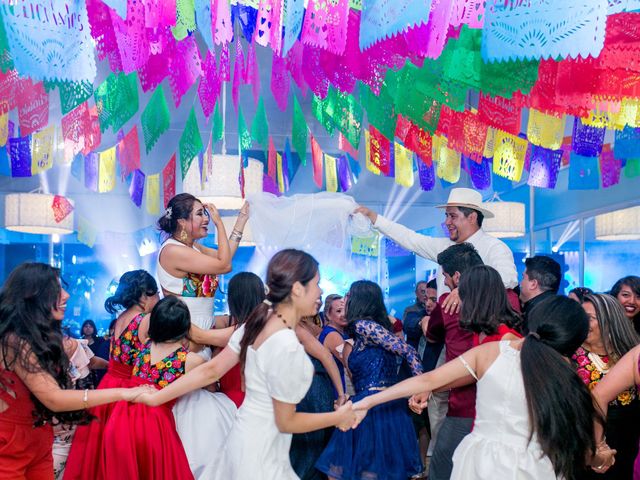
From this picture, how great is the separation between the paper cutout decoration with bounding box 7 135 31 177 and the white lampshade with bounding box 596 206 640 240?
19.9 feet

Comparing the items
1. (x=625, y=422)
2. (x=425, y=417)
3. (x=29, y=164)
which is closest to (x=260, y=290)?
(x=625, y=422)

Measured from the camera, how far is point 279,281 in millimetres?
2523

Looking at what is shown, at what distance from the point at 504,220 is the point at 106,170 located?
4.57m

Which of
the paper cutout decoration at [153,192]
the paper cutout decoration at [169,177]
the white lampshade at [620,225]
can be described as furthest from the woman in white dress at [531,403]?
the paper cutout decoration at [153,192]

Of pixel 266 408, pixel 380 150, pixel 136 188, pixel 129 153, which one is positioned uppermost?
pixel 380 150

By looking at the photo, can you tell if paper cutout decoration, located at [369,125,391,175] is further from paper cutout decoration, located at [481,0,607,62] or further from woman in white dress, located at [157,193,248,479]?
paper cutout decoration, located at [481,0,607,62]

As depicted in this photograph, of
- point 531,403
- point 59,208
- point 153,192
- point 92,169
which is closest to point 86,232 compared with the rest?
point 153,192

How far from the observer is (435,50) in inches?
139

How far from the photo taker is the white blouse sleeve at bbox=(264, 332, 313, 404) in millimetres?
2332

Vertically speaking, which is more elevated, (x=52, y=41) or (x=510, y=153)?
(x=52, y=41)

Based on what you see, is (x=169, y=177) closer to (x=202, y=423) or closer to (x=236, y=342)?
(x=202, y=423)

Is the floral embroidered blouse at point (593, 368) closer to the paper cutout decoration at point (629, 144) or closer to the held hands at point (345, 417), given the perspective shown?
the held hands at point (345, 417)

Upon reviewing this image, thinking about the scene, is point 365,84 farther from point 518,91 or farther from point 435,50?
point 435,50

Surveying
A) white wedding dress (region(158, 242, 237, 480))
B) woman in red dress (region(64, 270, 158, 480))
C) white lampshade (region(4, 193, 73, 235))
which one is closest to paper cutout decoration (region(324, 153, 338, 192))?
white lampshade (region(4, 193, 73, 235))
